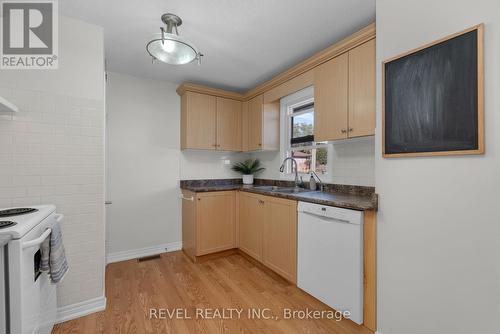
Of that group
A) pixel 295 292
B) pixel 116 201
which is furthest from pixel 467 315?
pixel 116 201

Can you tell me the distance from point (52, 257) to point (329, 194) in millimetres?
2259

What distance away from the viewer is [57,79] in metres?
1.71

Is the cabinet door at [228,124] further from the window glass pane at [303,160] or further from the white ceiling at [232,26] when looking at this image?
the window glass pane at [303,160]

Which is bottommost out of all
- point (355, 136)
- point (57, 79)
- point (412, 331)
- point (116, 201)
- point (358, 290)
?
point (412, 331)

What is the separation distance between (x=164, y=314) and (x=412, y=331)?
178 centimetres

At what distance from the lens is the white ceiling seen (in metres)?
1.65

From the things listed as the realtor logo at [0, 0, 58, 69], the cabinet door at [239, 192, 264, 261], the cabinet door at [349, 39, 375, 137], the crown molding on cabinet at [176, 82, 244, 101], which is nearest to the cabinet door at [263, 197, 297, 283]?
the cabinet door at [239, 192, 264, 261]

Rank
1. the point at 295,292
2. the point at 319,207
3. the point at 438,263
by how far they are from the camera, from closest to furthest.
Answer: the point at 438,263 < the point at 319,207 < the point at 295,292

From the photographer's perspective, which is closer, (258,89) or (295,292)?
(295,292)

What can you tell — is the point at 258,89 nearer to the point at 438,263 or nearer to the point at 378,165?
the point at 378,165

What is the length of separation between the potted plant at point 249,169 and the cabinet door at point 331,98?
144 centimetres

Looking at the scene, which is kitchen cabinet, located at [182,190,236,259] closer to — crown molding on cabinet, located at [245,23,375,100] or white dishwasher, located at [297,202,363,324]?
white dishwasher, located at [297,202,363,324]

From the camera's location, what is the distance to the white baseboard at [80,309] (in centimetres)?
170

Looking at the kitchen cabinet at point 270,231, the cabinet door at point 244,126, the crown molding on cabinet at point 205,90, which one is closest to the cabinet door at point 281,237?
the kitchen cabinet at point 270,231
